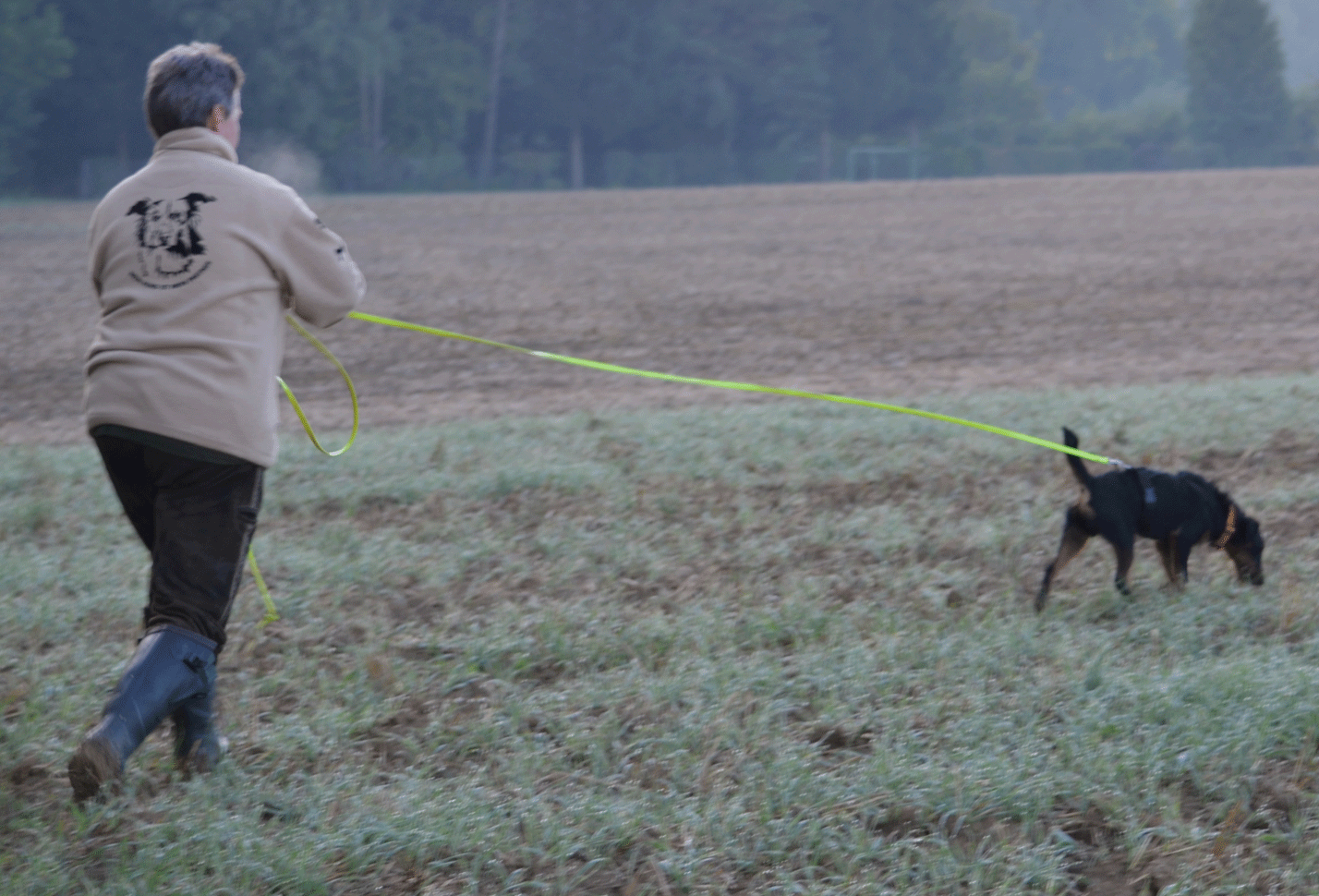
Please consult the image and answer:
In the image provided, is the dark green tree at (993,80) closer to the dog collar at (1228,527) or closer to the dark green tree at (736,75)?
the dark green tree at (736,75)

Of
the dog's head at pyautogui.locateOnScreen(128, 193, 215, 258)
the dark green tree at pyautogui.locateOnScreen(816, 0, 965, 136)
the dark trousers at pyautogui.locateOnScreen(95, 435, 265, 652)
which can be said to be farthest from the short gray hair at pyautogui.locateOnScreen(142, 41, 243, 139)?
the dark green tree at pyautogui.locateOnScreen(816, 0, 965, 136)

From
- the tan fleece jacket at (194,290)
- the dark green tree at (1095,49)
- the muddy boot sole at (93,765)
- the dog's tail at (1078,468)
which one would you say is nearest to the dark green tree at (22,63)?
the tan fleece jacket at (194,290)

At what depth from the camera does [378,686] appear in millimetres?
4309

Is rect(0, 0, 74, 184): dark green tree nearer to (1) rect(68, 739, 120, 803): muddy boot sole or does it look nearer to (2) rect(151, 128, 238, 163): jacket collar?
(2) rect(151, 128, 238, 163): jacket collar

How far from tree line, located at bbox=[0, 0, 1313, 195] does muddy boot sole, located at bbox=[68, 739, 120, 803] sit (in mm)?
47875

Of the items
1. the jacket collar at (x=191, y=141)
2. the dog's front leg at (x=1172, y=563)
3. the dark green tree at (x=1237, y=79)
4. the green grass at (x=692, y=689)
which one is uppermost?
the dark green tree at (x=1237, y=79)

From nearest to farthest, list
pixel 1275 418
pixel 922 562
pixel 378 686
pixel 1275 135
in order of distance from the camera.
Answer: pixel 378 686 < pixel 922 562 < pixel 1275 418 < pixel 1275 135

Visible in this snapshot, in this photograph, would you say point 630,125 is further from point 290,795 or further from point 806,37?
point 290,795

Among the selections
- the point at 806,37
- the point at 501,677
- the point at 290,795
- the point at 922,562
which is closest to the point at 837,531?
the point at 922,562

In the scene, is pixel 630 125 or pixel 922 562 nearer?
pixel 922 562

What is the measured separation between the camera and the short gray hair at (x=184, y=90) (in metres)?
3.29

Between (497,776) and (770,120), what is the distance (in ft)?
204

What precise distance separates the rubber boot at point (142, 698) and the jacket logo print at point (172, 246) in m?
0.92

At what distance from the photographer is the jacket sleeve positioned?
3.32 metres
